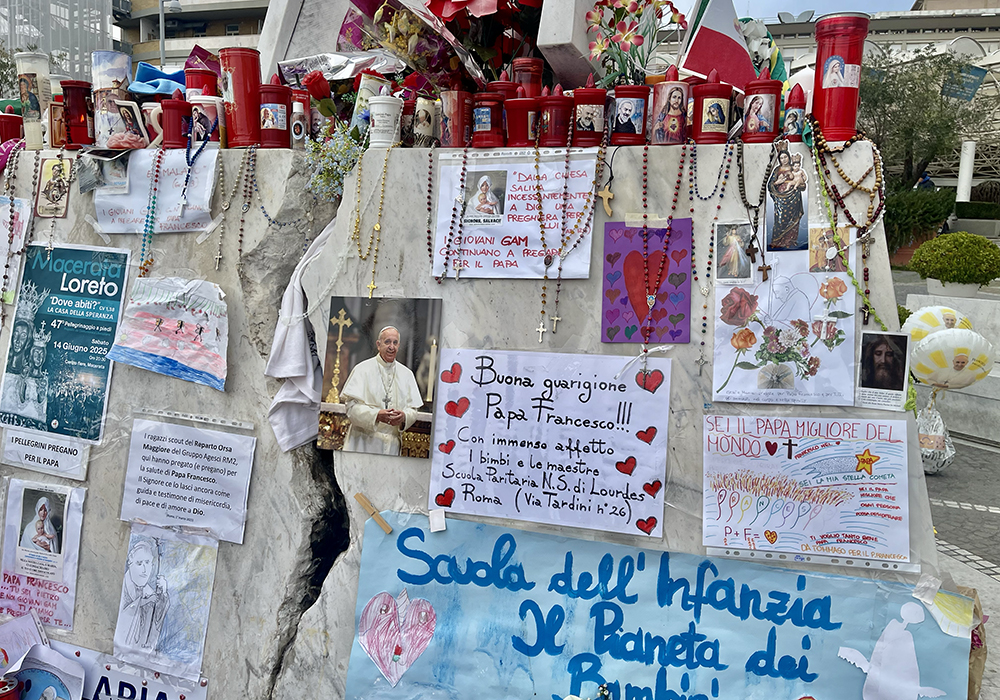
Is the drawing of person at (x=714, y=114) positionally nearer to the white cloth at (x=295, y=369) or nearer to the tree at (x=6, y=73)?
the white cloth at (x=295, y=369)

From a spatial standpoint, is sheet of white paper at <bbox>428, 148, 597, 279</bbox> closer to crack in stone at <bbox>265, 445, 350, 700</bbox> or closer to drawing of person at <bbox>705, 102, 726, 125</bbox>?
drawing of person at <bbox>705, 102, 726, 125</bbox>

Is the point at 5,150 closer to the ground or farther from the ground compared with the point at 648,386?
farther from the ground

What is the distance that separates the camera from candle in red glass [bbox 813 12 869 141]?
2.12 meters

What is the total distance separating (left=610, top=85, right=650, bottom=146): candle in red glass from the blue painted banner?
4.39 feet

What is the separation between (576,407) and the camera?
7.96ft

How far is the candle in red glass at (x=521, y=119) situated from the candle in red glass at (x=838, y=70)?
34.8 inches

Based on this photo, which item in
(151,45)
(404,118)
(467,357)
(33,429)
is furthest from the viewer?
(151,45)

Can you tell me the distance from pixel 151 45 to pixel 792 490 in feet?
123

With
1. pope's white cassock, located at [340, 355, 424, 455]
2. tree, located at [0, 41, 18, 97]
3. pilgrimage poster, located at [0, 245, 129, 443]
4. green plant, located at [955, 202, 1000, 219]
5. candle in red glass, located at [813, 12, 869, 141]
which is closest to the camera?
candle in red glass, located at [813, 12, 869, 141]

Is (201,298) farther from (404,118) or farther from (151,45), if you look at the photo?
(151,45)

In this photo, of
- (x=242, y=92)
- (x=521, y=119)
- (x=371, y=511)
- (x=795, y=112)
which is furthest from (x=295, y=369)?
(x=795, y=112)

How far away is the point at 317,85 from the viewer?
2932 mm

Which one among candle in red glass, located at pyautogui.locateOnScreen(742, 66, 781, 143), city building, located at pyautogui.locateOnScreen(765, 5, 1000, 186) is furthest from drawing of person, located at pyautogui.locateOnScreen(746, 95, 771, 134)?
city building, located at pyautogui.locateOnScreen(765, 5, 1000, 186)

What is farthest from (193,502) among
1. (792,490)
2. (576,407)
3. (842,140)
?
(842,140)
